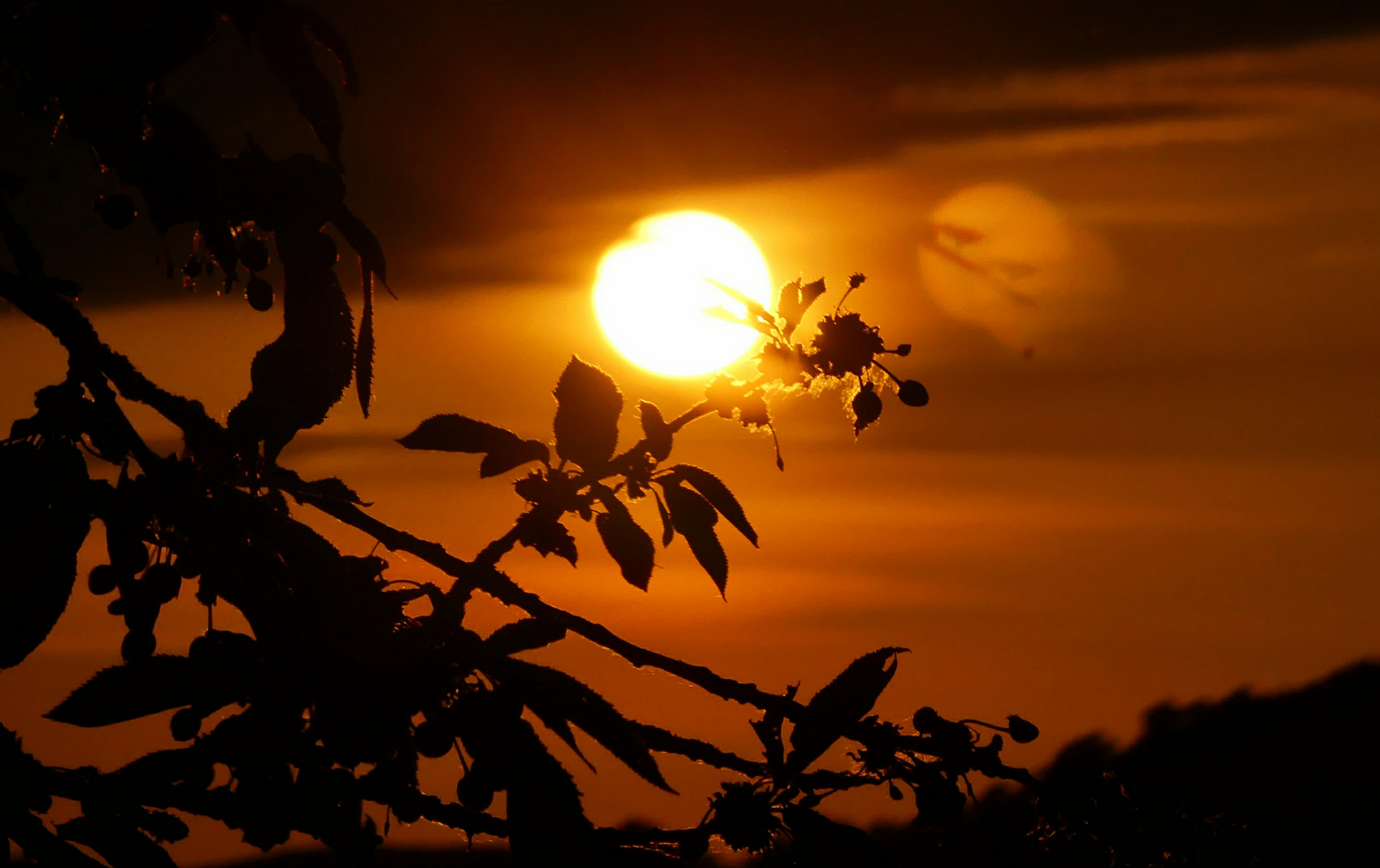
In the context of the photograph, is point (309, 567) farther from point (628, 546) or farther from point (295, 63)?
point (295, 63)

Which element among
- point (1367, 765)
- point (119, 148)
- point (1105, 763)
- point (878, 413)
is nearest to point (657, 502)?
point (878, 413)

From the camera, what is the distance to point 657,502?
2818 millimetres

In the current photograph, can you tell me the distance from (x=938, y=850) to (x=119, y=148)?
8.30 ft

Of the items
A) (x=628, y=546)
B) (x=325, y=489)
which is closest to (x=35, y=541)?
(x=325, y=489)

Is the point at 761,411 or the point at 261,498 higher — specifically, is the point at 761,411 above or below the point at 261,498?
above

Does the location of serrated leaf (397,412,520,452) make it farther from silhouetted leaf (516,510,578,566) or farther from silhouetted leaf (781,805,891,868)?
silhouetted leaf (781,805,891,868)

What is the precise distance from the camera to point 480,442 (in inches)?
112

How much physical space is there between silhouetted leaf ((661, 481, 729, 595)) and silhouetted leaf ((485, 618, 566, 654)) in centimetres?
40

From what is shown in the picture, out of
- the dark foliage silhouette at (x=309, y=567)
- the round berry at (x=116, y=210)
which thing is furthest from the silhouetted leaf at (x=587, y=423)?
the round berry at (x=116, y=210)

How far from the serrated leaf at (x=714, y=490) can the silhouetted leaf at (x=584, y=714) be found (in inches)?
26.7

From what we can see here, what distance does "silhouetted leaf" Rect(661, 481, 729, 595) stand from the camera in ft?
9.00

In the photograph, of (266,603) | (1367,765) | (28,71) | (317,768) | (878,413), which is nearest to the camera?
(317,768)

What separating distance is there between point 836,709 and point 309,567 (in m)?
1.24

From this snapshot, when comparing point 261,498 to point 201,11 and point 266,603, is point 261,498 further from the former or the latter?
point 201,11
